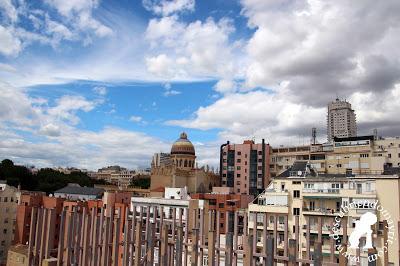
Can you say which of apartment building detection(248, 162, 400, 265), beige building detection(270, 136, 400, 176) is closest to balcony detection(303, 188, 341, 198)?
apartment building detection(248, 162, 400, 265)

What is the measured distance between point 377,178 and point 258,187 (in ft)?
121

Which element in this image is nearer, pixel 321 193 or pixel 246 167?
pixel 321 193

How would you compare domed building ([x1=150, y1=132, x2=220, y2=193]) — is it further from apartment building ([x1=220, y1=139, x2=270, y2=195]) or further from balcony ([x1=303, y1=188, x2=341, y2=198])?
balcony ([x1=303, y1=188, x2=341, y2=198])

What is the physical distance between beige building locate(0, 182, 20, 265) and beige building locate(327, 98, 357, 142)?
12767 centimetres

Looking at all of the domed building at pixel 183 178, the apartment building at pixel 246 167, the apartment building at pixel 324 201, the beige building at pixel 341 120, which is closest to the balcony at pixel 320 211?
the apartment building at pixel 324 201

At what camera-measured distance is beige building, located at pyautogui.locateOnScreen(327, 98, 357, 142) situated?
15088cm

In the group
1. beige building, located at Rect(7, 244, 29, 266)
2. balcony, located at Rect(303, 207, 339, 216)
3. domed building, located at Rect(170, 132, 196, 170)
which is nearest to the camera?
balcony, located at Rect(303, 207, 339, 216)

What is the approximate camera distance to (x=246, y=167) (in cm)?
6444

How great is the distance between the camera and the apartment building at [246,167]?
209 ft

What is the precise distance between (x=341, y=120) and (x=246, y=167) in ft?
338

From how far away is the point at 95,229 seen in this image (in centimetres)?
1507

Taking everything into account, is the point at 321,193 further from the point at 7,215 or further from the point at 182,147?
the point at 182,147

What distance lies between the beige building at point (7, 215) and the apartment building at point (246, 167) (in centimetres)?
3313

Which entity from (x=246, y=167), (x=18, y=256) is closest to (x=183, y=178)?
(x=246, y=167)
